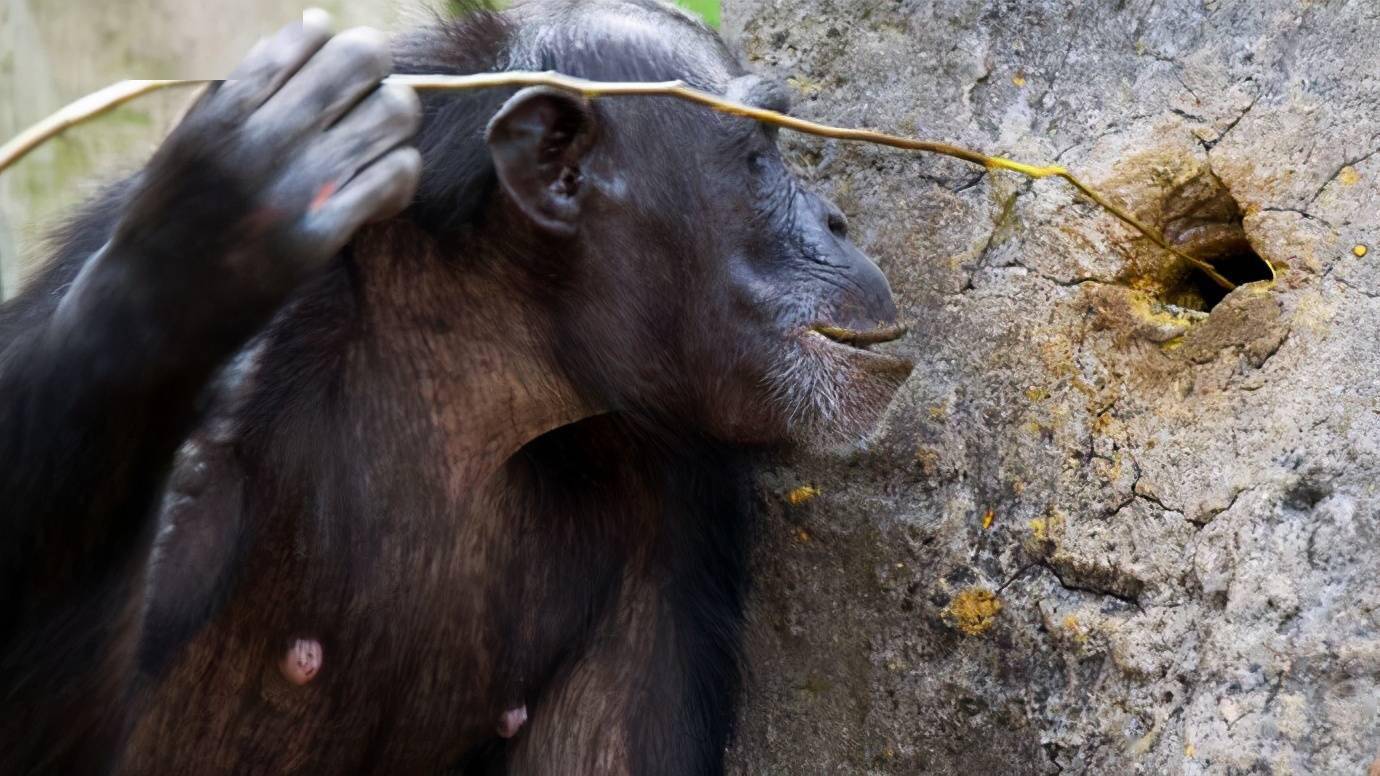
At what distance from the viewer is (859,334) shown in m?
2.59

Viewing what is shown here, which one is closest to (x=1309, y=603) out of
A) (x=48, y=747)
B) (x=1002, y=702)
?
(x=1002, y=702)

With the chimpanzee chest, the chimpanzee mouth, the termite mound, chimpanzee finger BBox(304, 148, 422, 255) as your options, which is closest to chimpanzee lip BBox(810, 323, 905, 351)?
the chimpanzee mouth

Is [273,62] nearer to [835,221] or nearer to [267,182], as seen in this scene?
[267,182]

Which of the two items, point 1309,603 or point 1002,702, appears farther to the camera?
point 1002,702

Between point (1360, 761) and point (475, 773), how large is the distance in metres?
1.82

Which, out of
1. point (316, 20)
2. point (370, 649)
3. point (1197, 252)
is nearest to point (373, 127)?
point (316, 20)

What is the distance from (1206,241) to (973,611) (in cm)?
83

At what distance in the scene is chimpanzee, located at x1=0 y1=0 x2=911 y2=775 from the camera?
2.13 meters

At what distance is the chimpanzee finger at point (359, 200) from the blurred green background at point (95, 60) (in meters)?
0.40

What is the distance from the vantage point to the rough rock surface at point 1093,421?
226 cm

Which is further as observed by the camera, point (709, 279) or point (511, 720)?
point (511, 720)

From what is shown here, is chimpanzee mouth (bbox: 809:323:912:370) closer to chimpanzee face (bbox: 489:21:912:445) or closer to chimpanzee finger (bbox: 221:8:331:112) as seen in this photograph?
chimpanzee face (bbox: 489:21:912:445)

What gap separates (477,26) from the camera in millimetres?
2738

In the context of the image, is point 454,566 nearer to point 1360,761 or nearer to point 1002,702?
point 1002,702
